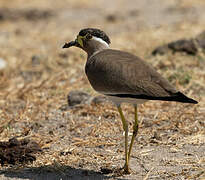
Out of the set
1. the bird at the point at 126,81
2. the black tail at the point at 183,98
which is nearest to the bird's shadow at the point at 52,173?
the bird at the point at 126,81

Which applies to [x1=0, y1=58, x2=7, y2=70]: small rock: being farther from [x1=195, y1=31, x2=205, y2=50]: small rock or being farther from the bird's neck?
the bird's neck

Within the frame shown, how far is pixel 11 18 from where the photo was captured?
13.1m

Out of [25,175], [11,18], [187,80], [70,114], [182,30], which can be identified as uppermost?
[11,18]

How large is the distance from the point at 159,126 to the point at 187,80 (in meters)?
1.62

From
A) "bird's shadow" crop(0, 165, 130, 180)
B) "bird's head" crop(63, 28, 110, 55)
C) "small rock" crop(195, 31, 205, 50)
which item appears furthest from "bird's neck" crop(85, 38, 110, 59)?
"small rock" crop(195, 31, 205, 50)

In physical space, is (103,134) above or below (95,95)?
below

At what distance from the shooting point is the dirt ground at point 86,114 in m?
4.31

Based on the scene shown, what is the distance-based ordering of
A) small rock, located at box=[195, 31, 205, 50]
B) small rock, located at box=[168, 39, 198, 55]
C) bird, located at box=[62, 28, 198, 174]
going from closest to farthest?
bird, located at box=[62, 28, 198, 174] < small rock, located at box=[168, 39, 198, 55] < small rock, located at box=[195, 31, 205, 50]

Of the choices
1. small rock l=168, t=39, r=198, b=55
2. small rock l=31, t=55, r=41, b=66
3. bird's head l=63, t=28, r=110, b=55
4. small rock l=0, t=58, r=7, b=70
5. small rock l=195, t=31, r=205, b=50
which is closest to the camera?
bird's head l=63, t=28, r=110, b=55

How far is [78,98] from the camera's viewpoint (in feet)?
20.2

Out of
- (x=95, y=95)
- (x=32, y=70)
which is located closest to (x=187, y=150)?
(x=95, y=95)

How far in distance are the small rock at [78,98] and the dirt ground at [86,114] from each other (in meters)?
0.11

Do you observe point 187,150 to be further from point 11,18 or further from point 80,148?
point 11,18

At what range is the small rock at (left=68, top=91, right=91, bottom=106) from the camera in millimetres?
6129
